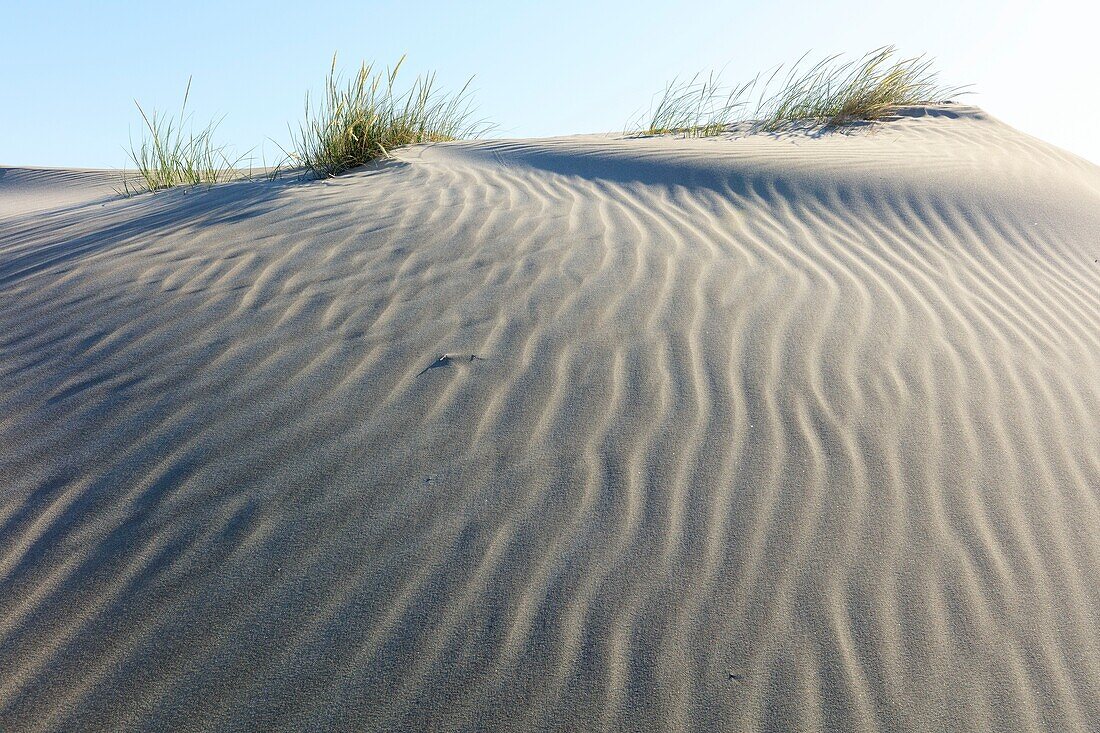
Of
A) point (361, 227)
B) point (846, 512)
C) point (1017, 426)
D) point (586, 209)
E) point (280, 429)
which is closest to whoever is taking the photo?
point (846, 512)

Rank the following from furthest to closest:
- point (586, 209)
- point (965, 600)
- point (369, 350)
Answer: point (586, 209) < point (369, 350) < point (965, 600)

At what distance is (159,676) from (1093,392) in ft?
11.6

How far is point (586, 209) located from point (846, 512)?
275 cm

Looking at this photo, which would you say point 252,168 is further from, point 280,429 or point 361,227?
point 280,429

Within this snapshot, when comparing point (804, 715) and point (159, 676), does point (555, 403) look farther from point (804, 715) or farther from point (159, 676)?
point (159, 676)

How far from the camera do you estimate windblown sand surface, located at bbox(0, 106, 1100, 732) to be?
1.82m

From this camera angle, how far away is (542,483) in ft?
7.56

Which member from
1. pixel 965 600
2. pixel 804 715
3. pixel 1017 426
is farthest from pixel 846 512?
pixel 1017 426

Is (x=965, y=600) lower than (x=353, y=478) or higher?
lower

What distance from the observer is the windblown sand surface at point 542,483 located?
5.96ft

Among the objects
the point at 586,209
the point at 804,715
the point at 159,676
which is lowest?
the point at 804,715

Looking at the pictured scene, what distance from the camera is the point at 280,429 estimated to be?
98.5 inches

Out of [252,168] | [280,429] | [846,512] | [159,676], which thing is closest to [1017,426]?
[846,512]

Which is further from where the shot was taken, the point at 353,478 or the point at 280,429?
the point at 280,429
